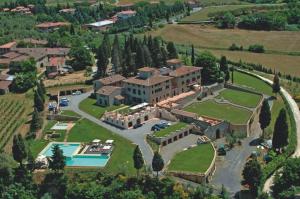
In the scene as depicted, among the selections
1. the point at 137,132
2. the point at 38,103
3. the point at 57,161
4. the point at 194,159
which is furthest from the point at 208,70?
the point at 57,161

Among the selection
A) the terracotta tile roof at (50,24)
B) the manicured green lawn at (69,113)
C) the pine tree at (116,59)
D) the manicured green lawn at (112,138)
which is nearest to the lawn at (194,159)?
the manicured green lawn at (112,138)

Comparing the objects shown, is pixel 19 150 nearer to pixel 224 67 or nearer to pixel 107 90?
pixel 107 90

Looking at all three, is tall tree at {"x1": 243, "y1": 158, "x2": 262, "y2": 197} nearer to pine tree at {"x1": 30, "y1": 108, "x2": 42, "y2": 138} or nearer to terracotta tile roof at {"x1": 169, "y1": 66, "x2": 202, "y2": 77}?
terracotta tile roof at {"x1": 169, "y1": 66, "x2": 202, "y2": 77}

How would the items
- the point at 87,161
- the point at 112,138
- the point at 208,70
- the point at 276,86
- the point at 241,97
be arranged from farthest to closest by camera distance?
the point at 208,70
the point at 241,97
the point at 276,86
the point at 112,138
the point at 87,161

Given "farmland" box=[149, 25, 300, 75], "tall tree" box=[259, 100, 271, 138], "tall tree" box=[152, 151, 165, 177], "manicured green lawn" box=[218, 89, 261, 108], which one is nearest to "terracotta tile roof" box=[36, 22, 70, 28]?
"farmland" box=[149, 25, 300, 75]

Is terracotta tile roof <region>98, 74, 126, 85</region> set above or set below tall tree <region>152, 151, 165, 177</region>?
above

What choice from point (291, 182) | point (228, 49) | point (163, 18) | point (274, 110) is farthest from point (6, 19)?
point (291, 182)
